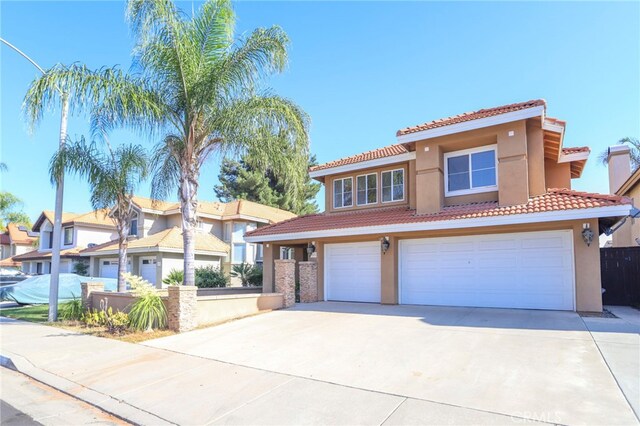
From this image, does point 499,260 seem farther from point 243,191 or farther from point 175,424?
point 243,191

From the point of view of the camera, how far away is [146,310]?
35.8 feet

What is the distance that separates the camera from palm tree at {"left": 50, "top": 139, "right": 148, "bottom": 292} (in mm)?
13672

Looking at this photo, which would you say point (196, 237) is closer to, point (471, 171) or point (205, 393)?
point (471, 171)

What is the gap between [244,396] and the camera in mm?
5781

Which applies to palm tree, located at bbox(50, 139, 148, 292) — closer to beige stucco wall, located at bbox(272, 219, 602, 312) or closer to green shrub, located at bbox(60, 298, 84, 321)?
green shrub, located at bbox(60, 298, 84, 321)

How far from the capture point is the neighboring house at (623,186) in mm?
17625

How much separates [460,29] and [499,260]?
7416 millimetres

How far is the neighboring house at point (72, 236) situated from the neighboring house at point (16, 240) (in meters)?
12.8

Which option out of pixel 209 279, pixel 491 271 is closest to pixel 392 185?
pixel 491 271

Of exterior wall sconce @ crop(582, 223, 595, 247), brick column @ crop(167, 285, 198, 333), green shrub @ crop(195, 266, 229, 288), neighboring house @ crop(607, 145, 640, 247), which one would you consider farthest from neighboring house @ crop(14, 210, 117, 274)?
neighboring house @ crop(607, 145, 640, 247)

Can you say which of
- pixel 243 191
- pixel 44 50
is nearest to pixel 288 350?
pixel 44 50

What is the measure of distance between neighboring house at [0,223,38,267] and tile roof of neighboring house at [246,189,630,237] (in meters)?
42.4

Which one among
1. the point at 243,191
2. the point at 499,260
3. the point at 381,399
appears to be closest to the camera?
the point at 381,399

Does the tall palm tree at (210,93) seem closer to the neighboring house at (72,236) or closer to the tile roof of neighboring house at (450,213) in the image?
the tile roof of neighboring house at (450,213)
